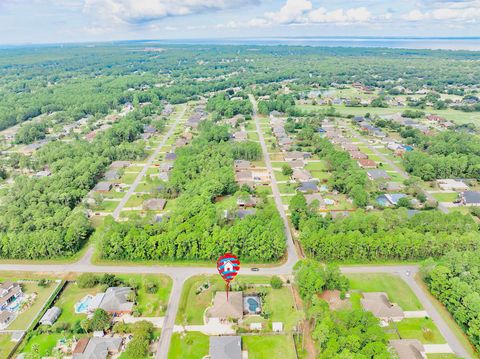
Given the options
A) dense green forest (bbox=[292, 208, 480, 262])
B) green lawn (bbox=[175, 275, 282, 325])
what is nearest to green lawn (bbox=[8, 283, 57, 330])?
green lawn (bbox=[175, 275, 282, 325])

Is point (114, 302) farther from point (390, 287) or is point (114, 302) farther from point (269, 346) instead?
point (390, 287)

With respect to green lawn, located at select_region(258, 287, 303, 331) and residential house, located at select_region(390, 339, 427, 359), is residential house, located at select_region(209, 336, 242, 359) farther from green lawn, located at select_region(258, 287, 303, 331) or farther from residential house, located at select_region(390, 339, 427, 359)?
residential house, located at select_region(390, 339, 427, 359)

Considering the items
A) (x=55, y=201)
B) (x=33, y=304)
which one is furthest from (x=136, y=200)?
(x=33, y=304)

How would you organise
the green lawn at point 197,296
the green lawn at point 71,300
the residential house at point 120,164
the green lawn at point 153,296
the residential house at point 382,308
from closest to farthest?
the residential house at point 382,308, the green lawn at point 197,296, the green lawn at point 71,300, the green lawn at point 153,296, the residential house at point 120,164

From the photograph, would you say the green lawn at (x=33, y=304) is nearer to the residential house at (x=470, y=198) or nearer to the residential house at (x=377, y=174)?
the residential house at (x=377, y=174)

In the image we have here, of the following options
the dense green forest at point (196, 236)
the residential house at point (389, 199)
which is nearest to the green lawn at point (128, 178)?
the dense green forest at point (196, 236)

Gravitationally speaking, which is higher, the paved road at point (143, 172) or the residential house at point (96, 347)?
the residential house at point (96, 347)

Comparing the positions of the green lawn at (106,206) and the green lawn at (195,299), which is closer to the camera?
the green lawn at (195,299)
